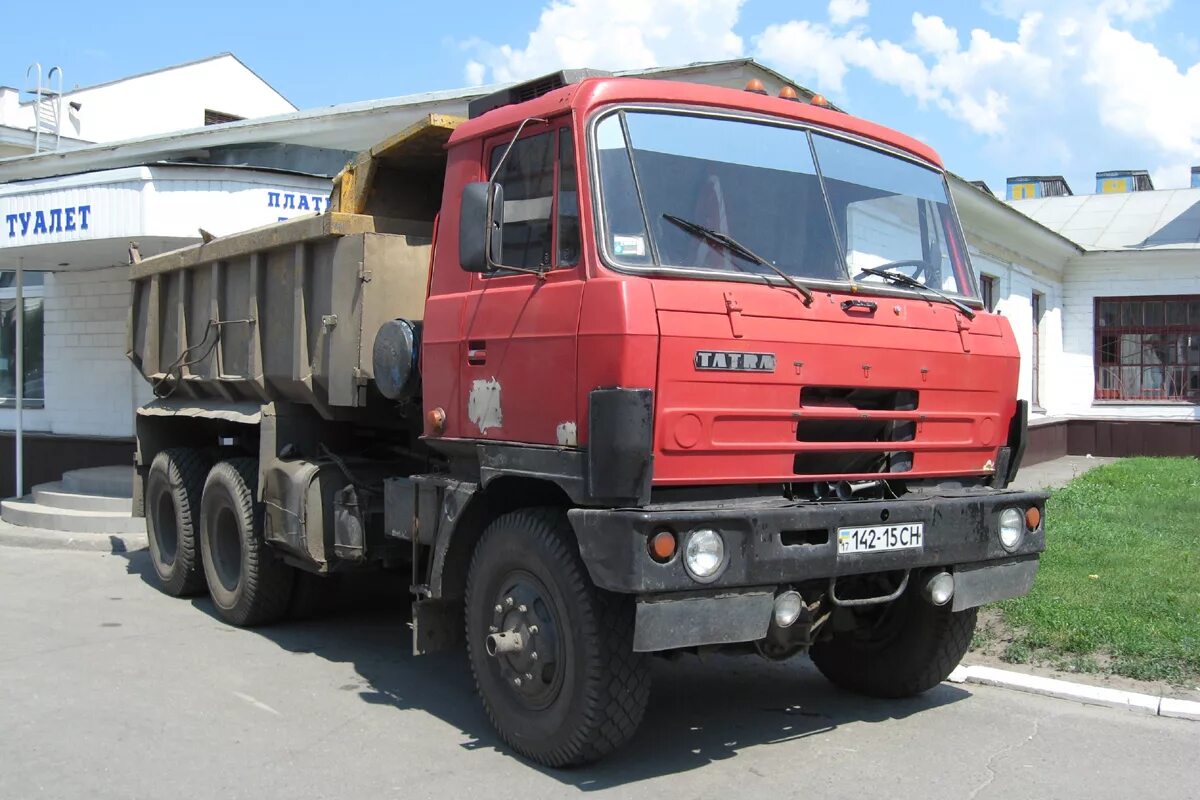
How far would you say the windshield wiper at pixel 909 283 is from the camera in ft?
16.6

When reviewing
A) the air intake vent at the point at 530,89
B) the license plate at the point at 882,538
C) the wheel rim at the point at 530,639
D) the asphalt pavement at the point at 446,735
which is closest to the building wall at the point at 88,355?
the asphalt pavement at the point at 446,735

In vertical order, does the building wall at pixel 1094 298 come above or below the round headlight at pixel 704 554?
above

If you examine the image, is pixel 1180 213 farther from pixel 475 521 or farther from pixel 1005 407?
pixel 475 521

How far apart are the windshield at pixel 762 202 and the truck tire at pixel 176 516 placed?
4882 millimetres

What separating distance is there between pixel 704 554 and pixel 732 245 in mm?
1282

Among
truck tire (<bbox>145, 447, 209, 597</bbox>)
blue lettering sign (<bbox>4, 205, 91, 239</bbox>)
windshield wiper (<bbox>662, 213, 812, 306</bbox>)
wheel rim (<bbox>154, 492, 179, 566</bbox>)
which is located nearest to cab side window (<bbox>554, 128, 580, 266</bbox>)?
windshield wiper (<bbox>662, 213, 812, 306</bbox>)

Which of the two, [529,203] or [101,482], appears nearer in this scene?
[529,203]

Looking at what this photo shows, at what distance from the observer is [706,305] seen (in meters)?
4.39

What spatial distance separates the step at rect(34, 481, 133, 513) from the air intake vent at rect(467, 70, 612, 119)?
790 centimetres

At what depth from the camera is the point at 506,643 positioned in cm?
472

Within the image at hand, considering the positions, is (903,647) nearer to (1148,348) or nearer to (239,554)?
(239,554)

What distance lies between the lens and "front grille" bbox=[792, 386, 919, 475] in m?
4.68

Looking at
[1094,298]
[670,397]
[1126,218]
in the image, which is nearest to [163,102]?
[1094,298]

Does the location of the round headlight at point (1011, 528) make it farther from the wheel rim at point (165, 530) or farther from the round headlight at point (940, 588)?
the wheel rim at point (165, 530)
